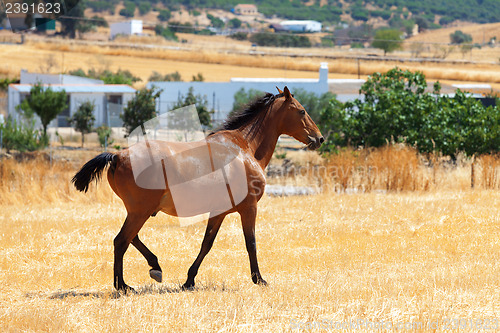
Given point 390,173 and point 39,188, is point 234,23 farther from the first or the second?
point 39,188

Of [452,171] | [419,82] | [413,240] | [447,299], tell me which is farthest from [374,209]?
[419,82]

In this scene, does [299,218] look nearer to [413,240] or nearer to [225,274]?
[413,240]

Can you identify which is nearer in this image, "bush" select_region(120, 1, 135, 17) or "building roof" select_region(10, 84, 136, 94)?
"building roof" select_region(10, 84, 136, 94)

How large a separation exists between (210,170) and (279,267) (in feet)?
6.97

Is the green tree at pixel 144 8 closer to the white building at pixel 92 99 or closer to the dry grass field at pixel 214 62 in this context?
the dry grass field at pixel 214 62

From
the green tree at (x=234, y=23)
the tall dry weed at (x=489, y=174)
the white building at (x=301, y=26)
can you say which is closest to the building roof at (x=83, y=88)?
the tall dry weed at (x=489, y=174)

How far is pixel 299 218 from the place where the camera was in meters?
13.8

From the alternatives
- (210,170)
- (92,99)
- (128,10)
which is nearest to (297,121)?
(210,170)

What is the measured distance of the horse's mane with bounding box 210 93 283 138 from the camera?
8.97 metres

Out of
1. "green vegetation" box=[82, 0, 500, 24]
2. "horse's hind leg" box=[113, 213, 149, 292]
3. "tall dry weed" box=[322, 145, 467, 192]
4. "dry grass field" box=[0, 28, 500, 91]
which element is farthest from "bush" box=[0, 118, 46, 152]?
"green vegetation" box=[82, 0, 500, 24]

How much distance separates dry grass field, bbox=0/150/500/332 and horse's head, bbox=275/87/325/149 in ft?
5.80

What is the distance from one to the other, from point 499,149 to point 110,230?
534 inches

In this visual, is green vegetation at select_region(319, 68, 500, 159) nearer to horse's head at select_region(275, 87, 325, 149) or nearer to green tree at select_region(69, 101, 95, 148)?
horse's head at select_region(275, 87, 325, 149)

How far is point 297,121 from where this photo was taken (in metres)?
8.96
